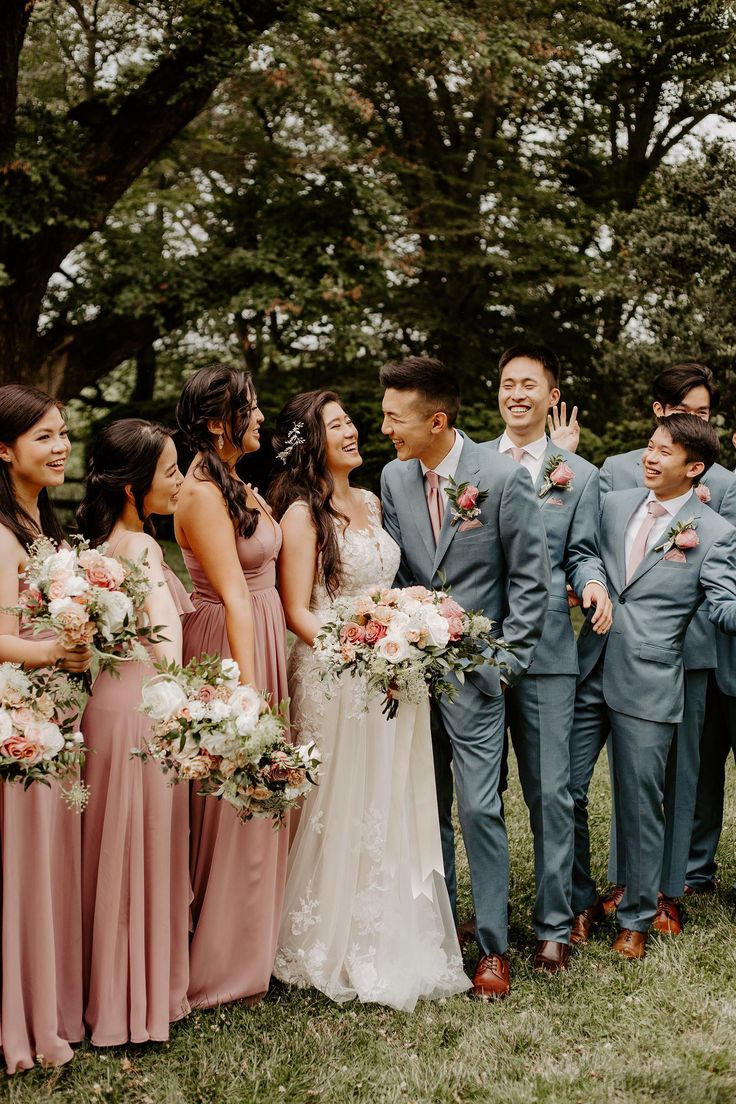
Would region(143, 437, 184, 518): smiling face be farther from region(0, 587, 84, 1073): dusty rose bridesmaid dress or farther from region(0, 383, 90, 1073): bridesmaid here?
region(0, 587, 84, 1073): dusty rose bridesmaid dress

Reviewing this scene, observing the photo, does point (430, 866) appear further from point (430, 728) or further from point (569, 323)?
point (569, 323)

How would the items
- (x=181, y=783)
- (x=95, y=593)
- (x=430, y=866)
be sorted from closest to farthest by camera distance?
1. (x=95, y=593)
2. (x=181, y=783)
3. (x=430, y=866)

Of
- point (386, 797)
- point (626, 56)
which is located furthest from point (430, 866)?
point (626, 56)

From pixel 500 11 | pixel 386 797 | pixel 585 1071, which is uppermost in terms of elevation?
pixel 500 11

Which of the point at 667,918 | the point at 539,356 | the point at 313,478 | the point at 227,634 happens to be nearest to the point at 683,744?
the point at 667,918

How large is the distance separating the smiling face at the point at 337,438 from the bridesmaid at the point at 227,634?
0.40m

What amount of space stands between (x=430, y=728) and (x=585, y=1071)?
1425 millimetres

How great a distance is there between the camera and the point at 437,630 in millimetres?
3754

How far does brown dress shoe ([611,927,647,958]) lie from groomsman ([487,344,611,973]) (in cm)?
25

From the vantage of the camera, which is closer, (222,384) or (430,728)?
(222,384)

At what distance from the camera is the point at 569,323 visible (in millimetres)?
19266

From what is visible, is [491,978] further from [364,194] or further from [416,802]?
[364,194]

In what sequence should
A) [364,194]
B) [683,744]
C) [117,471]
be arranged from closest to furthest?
[117,471], [683,744], [364,194]

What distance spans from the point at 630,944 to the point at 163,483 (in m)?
2.82
